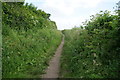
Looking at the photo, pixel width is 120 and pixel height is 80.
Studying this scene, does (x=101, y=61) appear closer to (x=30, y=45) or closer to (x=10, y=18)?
(x=30, y=45)

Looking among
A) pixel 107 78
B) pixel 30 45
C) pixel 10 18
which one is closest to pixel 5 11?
pixel 10 18

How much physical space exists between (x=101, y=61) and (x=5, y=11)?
835 cm

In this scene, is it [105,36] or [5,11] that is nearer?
[105,36]

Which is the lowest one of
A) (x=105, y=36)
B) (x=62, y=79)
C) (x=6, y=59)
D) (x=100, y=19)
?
(x=62, y=79)

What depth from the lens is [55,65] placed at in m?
9.22

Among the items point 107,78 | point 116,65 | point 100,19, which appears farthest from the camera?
point 100,19

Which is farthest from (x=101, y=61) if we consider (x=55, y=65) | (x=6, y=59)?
(x=6, y=59)

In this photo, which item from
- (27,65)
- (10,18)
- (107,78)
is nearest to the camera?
(107,78)

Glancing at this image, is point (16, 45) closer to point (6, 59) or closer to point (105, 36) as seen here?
point (6, 59)

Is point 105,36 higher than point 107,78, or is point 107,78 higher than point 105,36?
Result: point 105,36

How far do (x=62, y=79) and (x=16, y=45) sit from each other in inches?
158

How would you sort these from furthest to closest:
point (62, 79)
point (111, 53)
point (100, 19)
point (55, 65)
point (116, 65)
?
point (100, 19), point (55, 65), point (111, 53), point (62, 79), point (116, 65)

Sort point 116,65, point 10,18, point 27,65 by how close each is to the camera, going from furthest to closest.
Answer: point 10,18
point 27,65
point 116,65

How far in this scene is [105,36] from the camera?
339 inches
